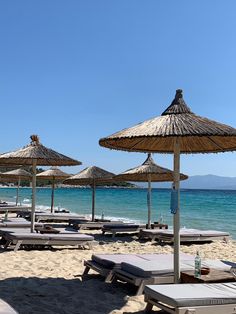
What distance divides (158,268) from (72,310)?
3.84 ft

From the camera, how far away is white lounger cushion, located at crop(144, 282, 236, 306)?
3.97 m

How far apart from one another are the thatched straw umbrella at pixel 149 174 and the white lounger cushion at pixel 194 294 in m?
7.57

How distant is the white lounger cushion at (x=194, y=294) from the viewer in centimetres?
397

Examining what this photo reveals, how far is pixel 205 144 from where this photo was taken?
6.16 m

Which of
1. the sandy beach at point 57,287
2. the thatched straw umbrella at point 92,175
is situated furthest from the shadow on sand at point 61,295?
the thatched straw umbrella at point 92,175

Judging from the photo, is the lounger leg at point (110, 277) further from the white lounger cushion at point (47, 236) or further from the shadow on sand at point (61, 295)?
the white lounger cushion at point (47, 236)

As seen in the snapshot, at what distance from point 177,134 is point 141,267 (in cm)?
169

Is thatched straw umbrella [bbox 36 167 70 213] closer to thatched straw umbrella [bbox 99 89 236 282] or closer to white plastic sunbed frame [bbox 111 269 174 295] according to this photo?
thatched straw umbrella [bbox 99 89 236 282]

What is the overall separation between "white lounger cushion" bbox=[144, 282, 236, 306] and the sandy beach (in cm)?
68

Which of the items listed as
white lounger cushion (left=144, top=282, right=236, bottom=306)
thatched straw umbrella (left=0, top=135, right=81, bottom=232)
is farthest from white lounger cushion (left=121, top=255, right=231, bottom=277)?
thatched straw umbrella (left=0, top=135, right=81, bottom=232)

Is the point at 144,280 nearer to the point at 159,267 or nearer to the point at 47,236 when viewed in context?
the point at 159,267

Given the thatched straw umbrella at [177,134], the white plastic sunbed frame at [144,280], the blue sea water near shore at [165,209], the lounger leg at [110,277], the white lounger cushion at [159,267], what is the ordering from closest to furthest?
the thatched straw umbrella at [177,134] → the white plastic sunbed frame at [144,280] → the white lounger cushion at [159,267] → the lounger leg at [110,277] → the blue sea water near shore at [165,209]

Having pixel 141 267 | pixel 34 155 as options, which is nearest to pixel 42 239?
pixel 34 155

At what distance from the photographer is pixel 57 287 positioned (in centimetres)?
568
